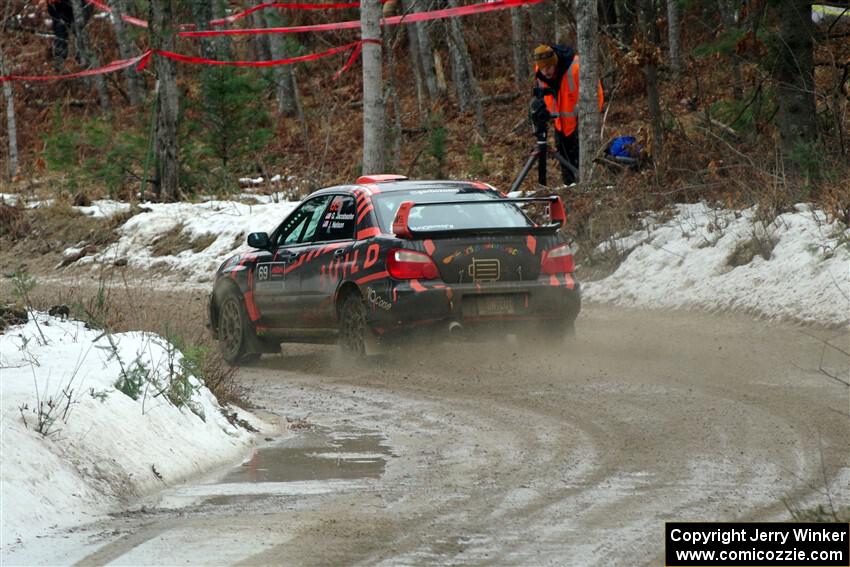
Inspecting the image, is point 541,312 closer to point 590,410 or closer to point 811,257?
point 590,410

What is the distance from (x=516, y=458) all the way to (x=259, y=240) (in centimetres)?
633

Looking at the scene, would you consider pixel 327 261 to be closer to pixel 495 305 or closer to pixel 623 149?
pixel 495 305

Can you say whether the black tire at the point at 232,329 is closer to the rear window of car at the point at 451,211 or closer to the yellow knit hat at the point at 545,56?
the rear window of car at the point at 451,211

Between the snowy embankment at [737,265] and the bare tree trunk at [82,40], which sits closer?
the snowy embankment at [737,265]

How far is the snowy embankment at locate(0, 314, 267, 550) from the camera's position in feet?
20.1

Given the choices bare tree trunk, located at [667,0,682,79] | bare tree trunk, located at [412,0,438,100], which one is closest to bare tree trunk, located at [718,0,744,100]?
bare tree trunk, located at [667,0,682,79]

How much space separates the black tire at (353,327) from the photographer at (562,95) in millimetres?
8164

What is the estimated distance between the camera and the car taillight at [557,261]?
1187cm

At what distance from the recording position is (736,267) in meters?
14.8

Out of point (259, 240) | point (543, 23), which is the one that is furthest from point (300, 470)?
point (543, 23)

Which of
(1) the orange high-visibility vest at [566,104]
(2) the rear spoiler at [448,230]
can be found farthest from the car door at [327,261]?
(1) the orange high-visibility vest at [566,104]

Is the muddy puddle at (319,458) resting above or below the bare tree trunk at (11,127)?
below

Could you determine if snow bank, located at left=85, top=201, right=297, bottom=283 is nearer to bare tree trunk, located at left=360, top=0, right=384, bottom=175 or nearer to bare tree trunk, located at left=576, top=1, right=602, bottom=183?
bare tree trunk, located at left=360, top=0, right=384, bottom=175

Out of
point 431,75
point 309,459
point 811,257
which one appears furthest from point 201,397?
point 431,75
